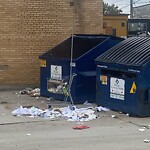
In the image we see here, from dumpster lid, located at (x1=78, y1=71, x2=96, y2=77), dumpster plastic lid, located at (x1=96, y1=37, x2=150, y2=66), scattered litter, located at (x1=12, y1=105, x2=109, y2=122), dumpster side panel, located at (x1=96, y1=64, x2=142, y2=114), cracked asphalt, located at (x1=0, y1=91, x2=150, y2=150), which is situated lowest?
cracked asphalt, located at (x1=0, y1=91, x2=150, y2=150)

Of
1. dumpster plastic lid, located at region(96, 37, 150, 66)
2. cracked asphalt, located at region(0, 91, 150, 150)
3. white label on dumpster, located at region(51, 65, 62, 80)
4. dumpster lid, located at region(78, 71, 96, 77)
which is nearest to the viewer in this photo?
cracked asphalt, located at region(0, 91, 150, 150)

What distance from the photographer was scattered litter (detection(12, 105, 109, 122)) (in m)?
10.1

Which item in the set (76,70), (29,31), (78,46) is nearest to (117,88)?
(76,70)

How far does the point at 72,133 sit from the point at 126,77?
2269mm

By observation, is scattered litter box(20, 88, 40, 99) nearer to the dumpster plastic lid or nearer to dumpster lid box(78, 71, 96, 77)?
dumpster lid box(78, 71, 96, 77)

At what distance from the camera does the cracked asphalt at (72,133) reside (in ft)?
25.4

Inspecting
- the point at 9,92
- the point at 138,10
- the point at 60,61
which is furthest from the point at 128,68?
the point at 138,10

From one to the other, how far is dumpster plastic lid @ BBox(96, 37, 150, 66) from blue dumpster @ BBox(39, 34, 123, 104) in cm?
55

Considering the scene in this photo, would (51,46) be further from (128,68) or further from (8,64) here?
(128,68)

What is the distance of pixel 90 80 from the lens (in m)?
11.9

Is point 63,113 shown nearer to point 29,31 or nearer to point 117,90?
point 117,90

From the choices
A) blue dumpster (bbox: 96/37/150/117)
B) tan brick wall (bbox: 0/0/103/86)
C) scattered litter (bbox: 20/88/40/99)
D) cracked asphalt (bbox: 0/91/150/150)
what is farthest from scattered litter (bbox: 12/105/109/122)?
tan brick wall (bbox: 0/0/103/86)

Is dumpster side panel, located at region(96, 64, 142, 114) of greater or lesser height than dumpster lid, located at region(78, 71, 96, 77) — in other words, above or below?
below

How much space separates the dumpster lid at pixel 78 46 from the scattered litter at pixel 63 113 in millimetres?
2248
